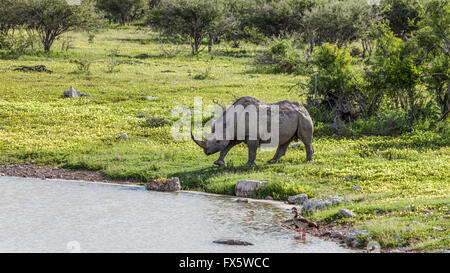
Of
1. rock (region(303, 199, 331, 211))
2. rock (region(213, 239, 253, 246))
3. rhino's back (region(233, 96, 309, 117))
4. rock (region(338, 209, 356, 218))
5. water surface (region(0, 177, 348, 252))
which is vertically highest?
rhino's back (region(233, 96, 309, 117))

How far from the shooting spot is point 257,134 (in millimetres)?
18281

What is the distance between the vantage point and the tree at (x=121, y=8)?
90188 mm

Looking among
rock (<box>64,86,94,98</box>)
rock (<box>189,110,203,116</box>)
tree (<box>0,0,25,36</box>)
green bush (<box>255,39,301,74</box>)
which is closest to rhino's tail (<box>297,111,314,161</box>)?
rock (<box>189,110,203,116</box>)

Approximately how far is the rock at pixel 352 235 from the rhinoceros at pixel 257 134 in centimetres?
677

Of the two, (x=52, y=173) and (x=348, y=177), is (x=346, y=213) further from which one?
(x=52, y=173)

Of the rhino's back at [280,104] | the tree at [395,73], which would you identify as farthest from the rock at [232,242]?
the tree at [395,73]

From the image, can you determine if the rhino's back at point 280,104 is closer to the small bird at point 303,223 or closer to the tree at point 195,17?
the small bird at point 303,223

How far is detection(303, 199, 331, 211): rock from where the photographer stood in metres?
13.9

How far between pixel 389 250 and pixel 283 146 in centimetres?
845

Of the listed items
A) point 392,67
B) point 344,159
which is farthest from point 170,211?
point 392,67

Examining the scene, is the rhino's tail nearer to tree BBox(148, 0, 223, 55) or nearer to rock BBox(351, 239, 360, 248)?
rock BBox(351, 239, 360, 248)

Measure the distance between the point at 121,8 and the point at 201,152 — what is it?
2919 inches

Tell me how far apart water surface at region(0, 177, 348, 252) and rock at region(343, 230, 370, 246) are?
28cm

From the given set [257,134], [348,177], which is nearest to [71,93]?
[257,134]
